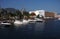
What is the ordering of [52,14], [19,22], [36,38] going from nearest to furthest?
[36,38] < [19,22] < [52,14]

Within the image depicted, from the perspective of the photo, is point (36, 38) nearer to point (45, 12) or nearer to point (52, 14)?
point (45, 12)

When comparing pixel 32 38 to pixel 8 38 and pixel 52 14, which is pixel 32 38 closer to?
pixel 8 38

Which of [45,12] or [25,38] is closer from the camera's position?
[25,38]

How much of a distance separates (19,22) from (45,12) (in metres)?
78.4

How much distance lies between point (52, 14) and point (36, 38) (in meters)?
123

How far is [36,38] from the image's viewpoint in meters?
22.1

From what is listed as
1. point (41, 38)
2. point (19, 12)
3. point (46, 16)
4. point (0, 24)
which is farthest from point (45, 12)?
point (41, 38)

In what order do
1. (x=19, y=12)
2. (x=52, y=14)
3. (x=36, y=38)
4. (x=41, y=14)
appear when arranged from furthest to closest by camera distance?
1. (x=52, y=14)
2. (x=41, y=14)
3. (x=19, y=12)
4. (x=36, y=38)

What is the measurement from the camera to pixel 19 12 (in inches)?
3007

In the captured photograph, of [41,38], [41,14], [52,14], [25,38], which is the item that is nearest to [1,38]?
[25,38]

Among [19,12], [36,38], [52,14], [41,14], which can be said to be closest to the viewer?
[36,38]

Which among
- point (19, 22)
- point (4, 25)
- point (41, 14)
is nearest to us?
point (4, 25)

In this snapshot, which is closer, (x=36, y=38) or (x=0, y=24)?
(x=36, y=38)

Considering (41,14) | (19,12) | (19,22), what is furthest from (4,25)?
(41,14)
